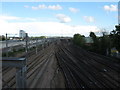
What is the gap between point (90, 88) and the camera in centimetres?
1377

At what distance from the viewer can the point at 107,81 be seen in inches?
638

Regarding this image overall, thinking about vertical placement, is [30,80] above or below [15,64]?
below

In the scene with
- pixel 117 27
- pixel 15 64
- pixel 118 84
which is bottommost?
pixel 118 84

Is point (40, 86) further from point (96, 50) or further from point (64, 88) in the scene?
point (96, 50)

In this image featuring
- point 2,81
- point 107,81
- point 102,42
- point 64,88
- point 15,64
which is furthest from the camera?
point 102,42

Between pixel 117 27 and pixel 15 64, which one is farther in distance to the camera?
pixel 117 27

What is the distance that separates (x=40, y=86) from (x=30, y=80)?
85.9 inches

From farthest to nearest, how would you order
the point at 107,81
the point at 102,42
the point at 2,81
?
the point at 102,42
the point at 107,81
the point at 2,81

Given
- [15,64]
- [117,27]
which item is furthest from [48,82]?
[117,27]

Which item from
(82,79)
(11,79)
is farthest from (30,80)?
(82,79)

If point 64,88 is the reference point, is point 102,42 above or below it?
above

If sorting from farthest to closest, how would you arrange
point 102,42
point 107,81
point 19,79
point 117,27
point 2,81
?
1. point 102,42
2. point 117,27
3. point 107,81
4. point 2,81
5. point 19,79

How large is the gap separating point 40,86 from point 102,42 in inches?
1304

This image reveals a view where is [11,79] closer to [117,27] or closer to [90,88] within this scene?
[90,88]
